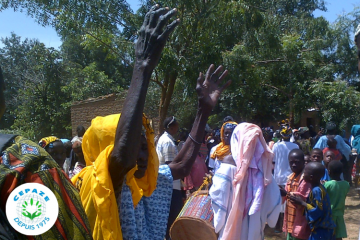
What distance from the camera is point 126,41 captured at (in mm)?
7809

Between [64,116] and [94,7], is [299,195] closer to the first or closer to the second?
[94,7]

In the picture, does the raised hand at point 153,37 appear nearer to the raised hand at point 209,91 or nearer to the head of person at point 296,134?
the raised hand at point 209,91

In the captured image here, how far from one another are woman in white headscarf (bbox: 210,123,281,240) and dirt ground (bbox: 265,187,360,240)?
8.69ft

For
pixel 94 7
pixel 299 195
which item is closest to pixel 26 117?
pixel 94 7

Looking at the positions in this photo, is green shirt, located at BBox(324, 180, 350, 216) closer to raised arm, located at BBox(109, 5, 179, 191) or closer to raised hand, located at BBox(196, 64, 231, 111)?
raised hand, located at BBox(196, 64, 231, 111)

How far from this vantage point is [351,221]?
692cm

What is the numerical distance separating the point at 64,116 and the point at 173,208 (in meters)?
13.5

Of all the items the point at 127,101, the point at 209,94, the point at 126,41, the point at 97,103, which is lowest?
the point at 127,101

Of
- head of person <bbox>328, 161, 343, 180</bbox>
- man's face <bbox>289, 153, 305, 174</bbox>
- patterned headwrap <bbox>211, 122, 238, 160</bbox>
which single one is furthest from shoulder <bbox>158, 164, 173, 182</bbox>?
patterned headwrap <bbox>211, 122, 238, 160</bbox>

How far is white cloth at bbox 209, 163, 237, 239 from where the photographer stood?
376cm

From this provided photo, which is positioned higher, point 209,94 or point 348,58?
point 348,58

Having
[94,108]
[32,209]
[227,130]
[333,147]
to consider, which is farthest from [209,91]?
[94,108]

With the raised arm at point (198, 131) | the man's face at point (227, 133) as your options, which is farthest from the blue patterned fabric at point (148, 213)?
the man's face at point (227, 133)

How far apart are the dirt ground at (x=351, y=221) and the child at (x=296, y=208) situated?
6.33 ft
